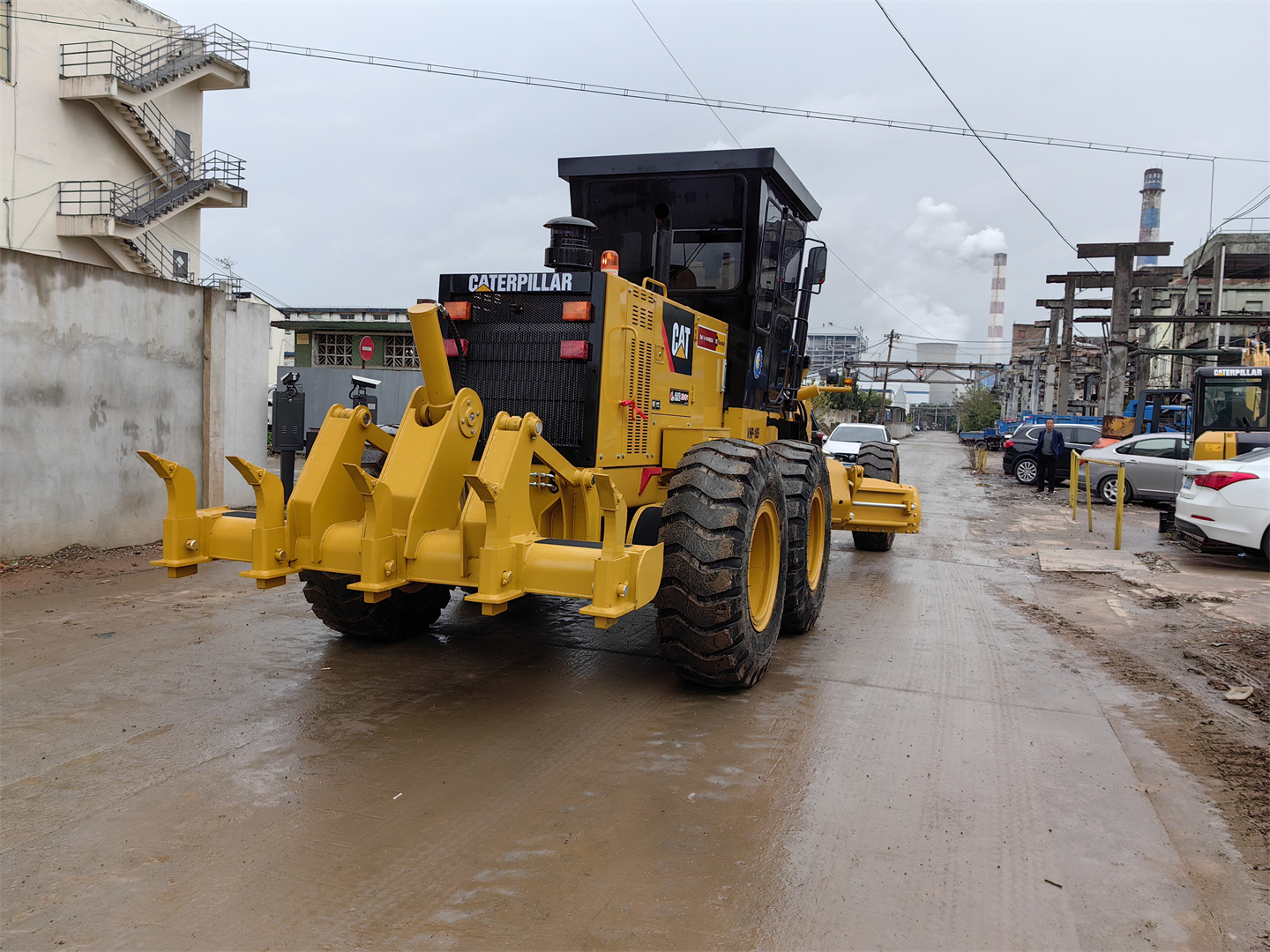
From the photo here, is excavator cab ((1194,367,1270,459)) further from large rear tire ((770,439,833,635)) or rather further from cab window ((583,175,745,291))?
cab window ((583,175,745,291))

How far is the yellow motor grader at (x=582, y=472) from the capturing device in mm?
4820

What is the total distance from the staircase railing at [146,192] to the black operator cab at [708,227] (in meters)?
22.7

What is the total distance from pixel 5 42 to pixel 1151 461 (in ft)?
96.6

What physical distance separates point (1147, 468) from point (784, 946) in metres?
17.0

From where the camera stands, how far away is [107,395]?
32.0 ft

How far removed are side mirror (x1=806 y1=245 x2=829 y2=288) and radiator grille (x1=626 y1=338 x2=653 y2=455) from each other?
3.10 meters

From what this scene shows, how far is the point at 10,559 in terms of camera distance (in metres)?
8.82

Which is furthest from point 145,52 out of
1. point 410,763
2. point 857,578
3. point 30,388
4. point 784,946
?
point 784,946

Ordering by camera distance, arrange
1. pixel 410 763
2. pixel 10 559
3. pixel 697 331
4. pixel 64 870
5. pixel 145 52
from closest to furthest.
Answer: pixel 64 870 → pixel 410 763 → pixel 697 331 → pixel 10 559 → pixel 145 52

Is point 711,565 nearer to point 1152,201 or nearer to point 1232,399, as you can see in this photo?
point 1232,399

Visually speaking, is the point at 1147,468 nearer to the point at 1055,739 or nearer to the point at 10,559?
the point at 1055,739

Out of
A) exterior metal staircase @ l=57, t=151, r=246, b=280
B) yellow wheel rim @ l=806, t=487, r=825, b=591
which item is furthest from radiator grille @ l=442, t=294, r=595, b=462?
exterior metal staircase @ l=57, t=151, r=246, b=280

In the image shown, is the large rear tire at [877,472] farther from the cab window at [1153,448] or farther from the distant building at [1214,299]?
the distant building at [1214,299]

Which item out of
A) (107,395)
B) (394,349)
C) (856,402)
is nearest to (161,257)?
(394,349)
